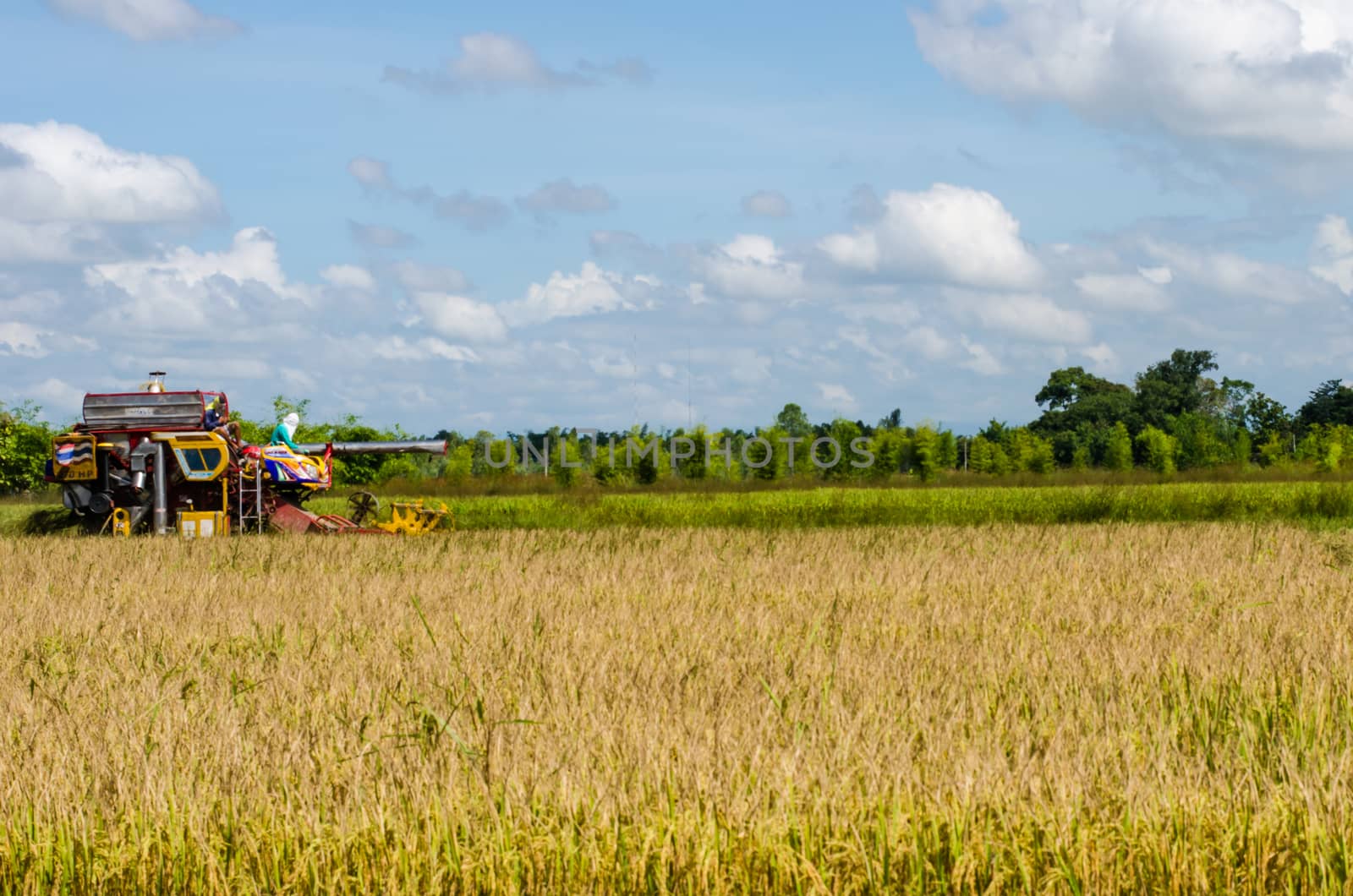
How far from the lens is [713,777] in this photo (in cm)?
338

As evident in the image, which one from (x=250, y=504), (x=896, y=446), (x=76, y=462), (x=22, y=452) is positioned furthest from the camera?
(x=896, y=446)

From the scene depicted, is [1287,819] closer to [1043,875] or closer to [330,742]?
[1043,875]

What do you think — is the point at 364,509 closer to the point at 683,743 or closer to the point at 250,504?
the point at 250,504

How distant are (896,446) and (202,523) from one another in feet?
115

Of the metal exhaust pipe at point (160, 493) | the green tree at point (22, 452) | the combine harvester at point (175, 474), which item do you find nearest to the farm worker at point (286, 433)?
the combine harvester at point (175, 474)

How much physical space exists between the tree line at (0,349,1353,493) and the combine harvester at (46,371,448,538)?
1504 cm

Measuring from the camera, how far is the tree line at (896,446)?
3497 centimetres

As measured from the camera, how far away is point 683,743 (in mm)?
3625

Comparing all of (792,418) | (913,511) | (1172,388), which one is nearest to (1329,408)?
(1172,388)

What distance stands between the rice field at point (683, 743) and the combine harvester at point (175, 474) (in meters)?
6.42

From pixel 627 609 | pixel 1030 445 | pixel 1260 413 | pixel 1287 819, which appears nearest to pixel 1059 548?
pixel 627 609

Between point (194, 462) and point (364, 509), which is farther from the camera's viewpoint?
point (364, 509)

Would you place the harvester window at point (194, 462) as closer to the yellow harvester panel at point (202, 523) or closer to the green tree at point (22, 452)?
the yellow harvester panel at point (202, 523)

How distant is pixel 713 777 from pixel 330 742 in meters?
1.23
